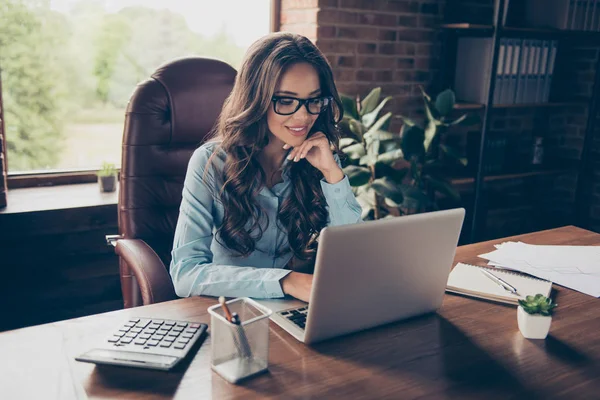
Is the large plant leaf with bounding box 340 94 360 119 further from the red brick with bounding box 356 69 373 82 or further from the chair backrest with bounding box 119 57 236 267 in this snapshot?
the chair backrest with bounding box 119 57 236 267

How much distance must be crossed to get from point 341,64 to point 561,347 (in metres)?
1.98

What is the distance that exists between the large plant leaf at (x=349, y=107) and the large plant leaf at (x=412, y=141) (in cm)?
24

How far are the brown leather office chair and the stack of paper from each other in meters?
0.98

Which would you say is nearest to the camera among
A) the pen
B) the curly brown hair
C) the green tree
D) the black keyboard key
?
the black keyboard key

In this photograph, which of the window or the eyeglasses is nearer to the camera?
the eyeglasses

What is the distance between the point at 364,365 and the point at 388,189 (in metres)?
1.57

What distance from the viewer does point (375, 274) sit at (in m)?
1.00

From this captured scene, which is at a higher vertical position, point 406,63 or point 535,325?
point 406,63

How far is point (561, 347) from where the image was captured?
42.0 inches

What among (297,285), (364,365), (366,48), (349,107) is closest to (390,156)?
(349,107)

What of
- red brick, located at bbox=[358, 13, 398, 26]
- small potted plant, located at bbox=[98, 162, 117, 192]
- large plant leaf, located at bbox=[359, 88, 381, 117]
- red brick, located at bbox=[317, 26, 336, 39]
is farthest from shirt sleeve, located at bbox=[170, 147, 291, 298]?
red brick, located at bbox=[358, 13, 398, 26]

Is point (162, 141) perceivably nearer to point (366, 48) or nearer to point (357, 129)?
point (357, 129)

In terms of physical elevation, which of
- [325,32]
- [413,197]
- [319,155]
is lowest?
[413,197]

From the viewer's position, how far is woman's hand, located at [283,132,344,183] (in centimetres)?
150
